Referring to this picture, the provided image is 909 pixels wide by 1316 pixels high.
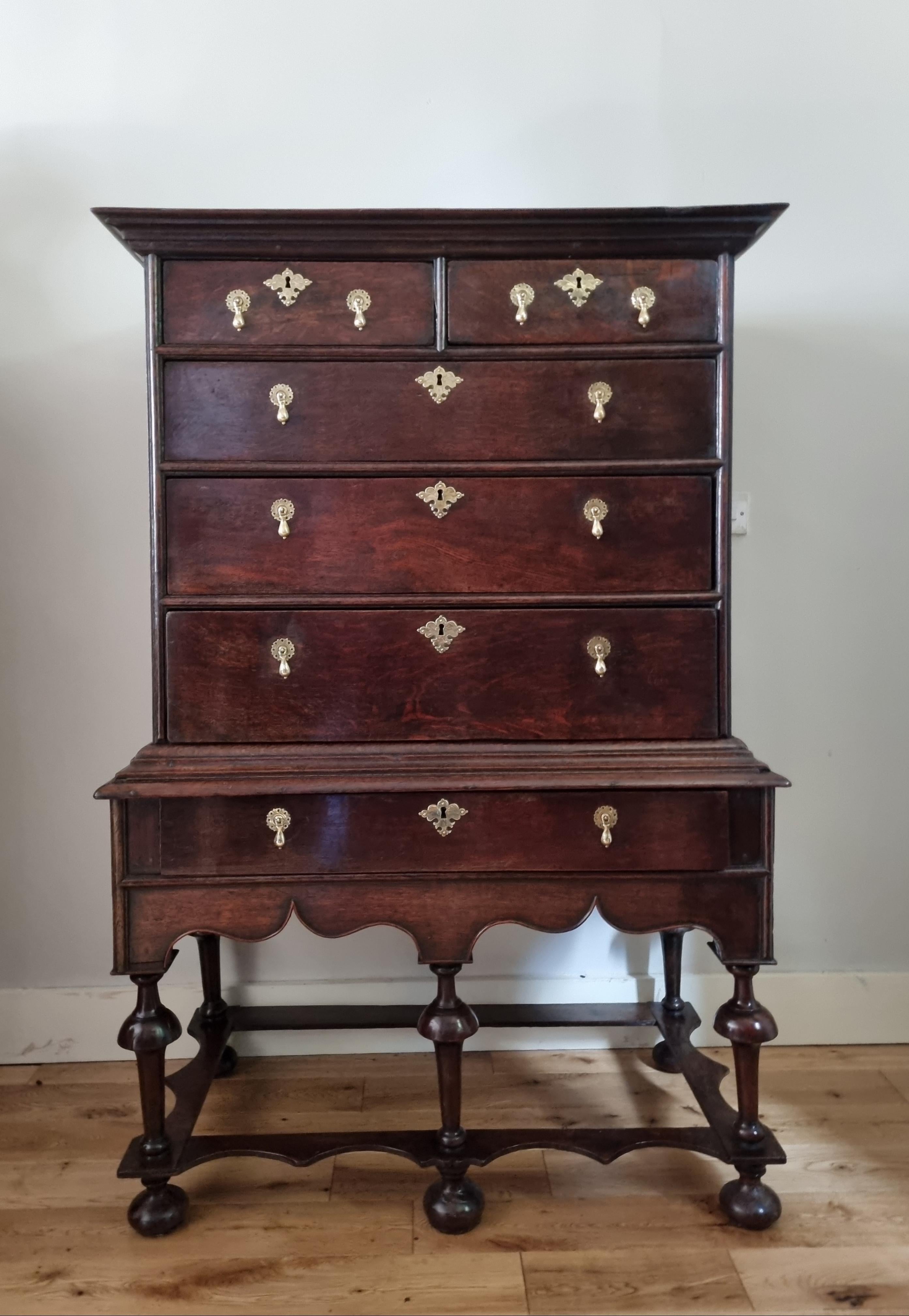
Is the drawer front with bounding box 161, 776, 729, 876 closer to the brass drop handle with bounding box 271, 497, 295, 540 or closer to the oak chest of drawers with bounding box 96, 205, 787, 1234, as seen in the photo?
the oak chest of drawers with bounding box 96, 205, 787, 1234

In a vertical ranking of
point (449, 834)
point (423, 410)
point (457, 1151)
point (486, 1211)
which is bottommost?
point (486, 1211)

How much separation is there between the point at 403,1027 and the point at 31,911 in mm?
983

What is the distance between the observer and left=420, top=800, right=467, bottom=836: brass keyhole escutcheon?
1583mm

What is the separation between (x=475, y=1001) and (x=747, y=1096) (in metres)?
0.81

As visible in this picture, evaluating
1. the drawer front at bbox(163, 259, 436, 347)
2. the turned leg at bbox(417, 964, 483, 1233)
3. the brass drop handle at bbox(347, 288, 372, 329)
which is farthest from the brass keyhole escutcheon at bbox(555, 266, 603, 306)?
the turned leg at bbox(417, 964, 483, 1233)


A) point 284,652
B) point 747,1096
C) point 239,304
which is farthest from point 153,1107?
point 239,304

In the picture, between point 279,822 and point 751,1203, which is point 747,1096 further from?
point 279,822

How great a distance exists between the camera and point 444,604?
1617mm

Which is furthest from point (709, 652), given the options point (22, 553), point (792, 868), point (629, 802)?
point (22, 553)

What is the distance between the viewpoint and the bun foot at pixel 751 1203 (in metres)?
1.65

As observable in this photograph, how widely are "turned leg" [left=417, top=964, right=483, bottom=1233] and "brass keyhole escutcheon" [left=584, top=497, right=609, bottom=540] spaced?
32.5 inches

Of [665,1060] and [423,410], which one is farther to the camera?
[665,1060]

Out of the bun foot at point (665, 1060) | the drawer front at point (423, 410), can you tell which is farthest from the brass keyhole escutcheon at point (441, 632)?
the bun foot at point (665, 1060)

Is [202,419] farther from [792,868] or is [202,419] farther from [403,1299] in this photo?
[792,868]
